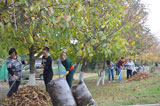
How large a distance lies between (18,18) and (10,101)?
2348mm

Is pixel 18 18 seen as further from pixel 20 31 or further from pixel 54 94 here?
pixel 54 94

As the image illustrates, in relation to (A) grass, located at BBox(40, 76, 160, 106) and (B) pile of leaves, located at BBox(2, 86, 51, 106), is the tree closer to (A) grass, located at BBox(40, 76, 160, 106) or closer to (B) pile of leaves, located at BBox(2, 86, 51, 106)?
(B) pile of leaves, located at BBox(2, 86, 51, 106)

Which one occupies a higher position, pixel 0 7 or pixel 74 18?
pixel 0 7

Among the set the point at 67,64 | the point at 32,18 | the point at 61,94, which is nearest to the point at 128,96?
the point at 67,64

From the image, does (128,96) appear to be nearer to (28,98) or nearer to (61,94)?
(61,94)

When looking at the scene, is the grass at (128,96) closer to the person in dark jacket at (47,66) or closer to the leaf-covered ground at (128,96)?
the leaf-covered ground at (128,96)

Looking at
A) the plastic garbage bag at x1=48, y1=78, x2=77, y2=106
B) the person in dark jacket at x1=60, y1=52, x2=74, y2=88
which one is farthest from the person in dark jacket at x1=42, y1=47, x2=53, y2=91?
the plastic garbage bag at x1=48, y1=78, x2=77, y2=106

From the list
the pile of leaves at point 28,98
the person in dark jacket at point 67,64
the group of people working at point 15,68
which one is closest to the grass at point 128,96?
the person in dark jacket at point 67,64

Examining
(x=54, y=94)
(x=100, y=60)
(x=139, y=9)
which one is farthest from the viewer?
(x=100, y=60)

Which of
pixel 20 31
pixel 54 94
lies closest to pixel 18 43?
pixel 20 31

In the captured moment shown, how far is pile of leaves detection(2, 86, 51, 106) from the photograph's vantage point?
5.31 m

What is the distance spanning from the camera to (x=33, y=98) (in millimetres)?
5484

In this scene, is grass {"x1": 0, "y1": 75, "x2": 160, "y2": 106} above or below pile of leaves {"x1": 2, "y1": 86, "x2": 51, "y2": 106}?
below

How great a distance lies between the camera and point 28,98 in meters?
5.47
